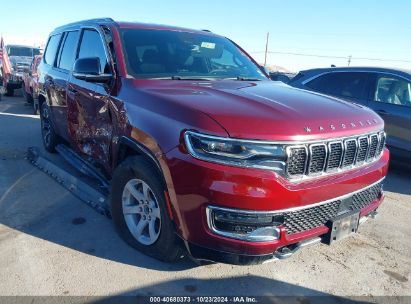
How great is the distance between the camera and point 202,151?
2.51m

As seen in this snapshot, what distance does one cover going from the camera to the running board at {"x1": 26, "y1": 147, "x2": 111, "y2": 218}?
3913 millimetres

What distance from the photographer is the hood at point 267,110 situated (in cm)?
249

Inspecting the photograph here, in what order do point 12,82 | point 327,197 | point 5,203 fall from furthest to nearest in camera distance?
point 12,82 → point 5,203 → point 327,197

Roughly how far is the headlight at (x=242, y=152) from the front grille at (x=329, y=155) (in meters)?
0.09

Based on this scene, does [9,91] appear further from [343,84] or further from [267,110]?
[267,110]

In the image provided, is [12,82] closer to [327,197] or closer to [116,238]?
[116,238]

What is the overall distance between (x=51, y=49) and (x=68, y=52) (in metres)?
1.15

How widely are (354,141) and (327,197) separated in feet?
1.81

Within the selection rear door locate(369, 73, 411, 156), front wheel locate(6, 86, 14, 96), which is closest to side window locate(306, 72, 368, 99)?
rear door locate(369, 73, 411, 156)

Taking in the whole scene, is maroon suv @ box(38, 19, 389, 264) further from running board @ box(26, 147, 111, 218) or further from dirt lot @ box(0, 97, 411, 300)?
running board @ box(26, 147, 111, 218)

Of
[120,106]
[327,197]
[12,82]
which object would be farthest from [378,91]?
[12,82]

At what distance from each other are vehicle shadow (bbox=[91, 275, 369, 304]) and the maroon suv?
26 centimetres

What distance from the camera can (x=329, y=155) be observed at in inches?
107

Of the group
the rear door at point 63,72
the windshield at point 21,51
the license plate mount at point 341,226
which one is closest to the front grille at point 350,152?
the license plate mount at point 341,226
